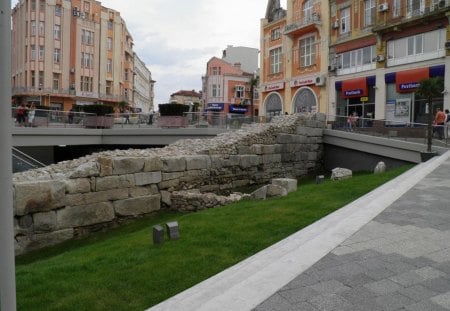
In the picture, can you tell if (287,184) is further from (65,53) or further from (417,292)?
(65,53)

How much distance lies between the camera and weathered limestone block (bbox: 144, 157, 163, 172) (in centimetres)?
1203

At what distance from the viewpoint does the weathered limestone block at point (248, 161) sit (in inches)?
644

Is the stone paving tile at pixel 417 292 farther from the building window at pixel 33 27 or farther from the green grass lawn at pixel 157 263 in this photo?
the building window at pixel 33 27

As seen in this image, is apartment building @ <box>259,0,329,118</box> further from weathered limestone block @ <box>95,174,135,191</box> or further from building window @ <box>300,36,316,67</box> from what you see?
weathered limestone block @ <box>95,174,135,191</box>

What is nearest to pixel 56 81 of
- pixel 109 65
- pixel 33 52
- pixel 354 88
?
pixel 33 52

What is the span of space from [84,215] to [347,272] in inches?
306

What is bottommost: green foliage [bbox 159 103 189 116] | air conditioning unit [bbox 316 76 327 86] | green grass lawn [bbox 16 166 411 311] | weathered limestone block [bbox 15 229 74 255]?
weathered limestone block [bbox 15 229 74 255]

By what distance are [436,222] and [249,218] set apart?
313 cm

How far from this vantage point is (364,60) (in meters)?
30.1

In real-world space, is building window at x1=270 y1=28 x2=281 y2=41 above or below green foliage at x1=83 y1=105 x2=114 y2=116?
above

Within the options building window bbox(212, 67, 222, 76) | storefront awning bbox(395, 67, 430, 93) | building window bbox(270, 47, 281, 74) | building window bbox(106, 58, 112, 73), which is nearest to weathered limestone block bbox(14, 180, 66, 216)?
storefront awning bbox(395, 67, 430, 93)

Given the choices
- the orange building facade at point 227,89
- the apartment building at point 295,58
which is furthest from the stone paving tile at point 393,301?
the orange building facade at point 227,89

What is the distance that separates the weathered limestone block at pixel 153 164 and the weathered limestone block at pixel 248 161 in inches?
178

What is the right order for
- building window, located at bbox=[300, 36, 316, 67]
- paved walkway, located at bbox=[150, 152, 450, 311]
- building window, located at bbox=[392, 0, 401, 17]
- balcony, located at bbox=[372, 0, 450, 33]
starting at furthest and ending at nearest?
building window, located at bbox=[300, 36, 316, 67] → building window, located at bbox=[392, 0, 401, 17] → balcony, located at bbox=[372, 0, 450, 33] → paved walkway, located at bbox=[150, 152, 450, 311]
